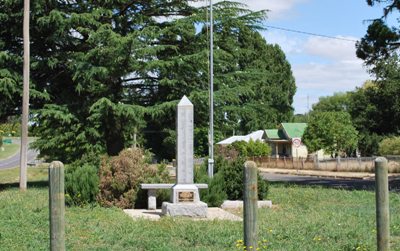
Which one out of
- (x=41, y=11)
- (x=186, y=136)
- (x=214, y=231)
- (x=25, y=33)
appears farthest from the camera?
(x=41, y=11)

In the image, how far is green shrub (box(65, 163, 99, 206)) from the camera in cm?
1664

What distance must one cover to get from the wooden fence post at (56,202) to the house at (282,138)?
66.5 metres

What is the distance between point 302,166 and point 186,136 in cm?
3873

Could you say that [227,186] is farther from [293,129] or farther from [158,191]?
[293,129]

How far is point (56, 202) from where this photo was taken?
5172 millimetres

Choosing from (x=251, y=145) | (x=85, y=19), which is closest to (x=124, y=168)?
(x=85, y=19)

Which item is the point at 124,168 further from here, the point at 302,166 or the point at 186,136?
the point at 302,166

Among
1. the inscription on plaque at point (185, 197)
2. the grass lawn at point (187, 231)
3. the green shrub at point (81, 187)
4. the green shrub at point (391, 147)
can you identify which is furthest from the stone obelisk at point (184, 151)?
the green shrub at point (391, 147)

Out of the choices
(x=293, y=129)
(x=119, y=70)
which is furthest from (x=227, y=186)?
(x=293, y=129)

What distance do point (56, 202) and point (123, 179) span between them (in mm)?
11898

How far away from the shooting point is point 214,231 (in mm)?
10398

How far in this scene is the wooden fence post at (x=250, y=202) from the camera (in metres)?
5.71

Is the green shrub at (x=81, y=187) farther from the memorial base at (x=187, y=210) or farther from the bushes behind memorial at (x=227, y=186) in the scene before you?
the bushes behind memorial at (x=227, y=186)

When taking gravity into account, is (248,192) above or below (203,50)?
below
